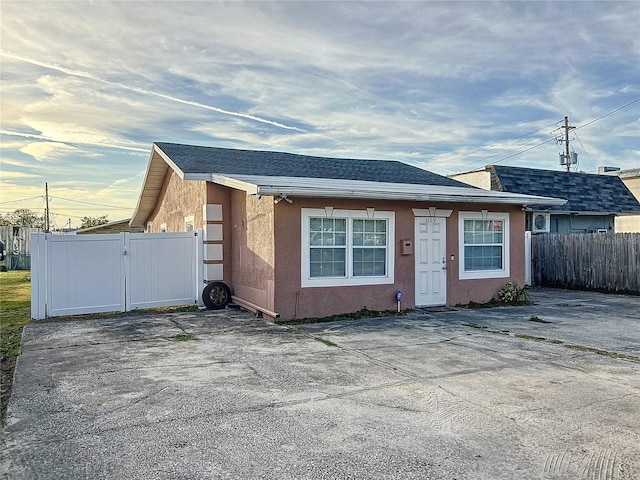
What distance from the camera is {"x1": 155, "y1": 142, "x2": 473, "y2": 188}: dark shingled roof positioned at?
1191 cm

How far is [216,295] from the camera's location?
36.2ft

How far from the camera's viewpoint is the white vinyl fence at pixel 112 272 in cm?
968

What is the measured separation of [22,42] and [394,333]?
7.66 meters

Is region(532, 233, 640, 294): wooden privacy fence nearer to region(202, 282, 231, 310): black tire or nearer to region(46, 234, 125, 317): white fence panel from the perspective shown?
region(202, 282, 231, 310): black tire

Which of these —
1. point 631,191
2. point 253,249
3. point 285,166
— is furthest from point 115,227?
point 631,191

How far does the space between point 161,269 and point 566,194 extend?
1629 cm

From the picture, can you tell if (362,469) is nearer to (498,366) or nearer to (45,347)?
(498,366)

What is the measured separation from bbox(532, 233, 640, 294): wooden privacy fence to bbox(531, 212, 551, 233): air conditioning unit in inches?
91.6

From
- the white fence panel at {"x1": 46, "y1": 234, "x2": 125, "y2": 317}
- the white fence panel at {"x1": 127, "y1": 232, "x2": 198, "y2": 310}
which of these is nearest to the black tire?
the white fence panel at {"x1": 127, "y1": 232, "x2": 198, "y2": 310}

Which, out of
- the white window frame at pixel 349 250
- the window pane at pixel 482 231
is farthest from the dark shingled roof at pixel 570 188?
the white window frame at pixel 349 250

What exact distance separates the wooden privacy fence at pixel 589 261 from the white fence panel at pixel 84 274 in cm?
1286

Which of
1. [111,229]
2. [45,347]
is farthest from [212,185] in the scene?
[111,229]

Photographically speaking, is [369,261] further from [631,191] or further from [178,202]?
[631,191]

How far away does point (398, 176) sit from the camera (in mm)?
14609
